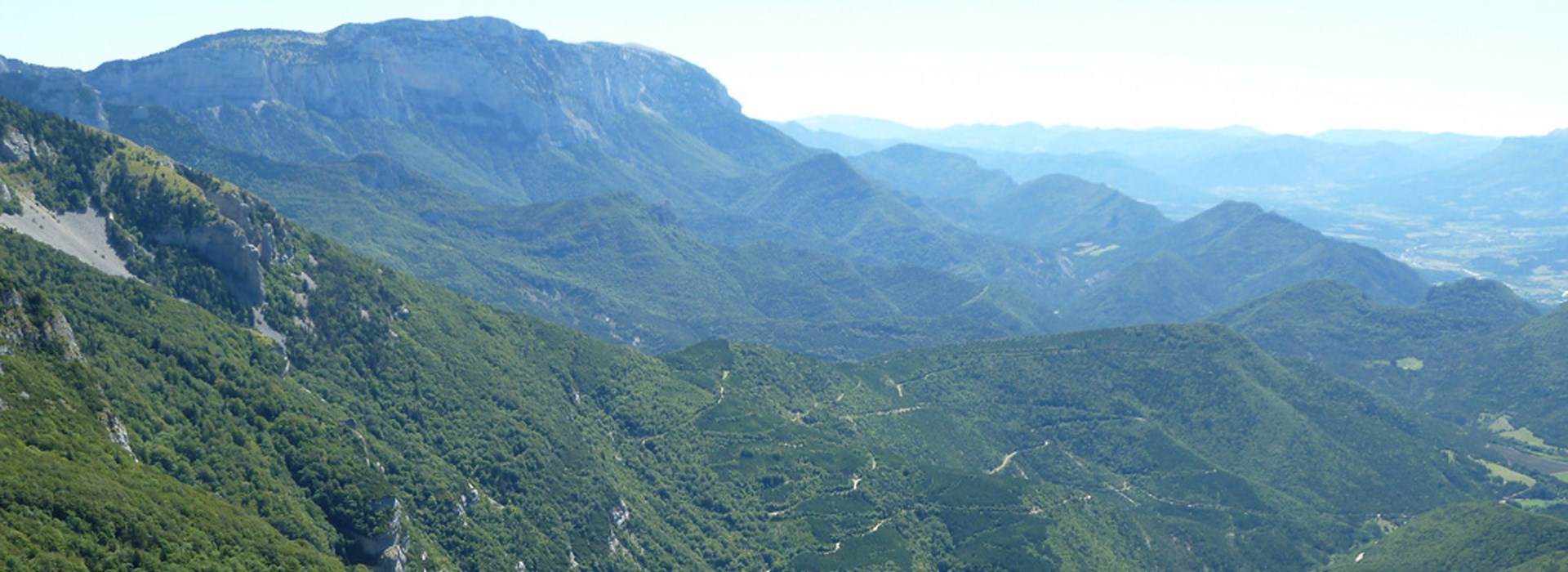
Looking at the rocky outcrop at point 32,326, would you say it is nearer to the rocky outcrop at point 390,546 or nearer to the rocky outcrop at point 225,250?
the rocky outcrop at point 390,546

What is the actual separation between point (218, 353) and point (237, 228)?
29776 millimetres

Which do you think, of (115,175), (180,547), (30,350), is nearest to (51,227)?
(115,175)

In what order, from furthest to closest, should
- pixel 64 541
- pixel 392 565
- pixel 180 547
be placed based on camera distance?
pixel 392 565 → pixel 180 547 → pixel 64 541

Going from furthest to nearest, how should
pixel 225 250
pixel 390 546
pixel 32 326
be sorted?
1. pixel 225 250
2. pixel 390 546
3. pixel 32 326

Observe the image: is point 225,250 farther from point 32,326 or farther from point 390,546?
point 390,546

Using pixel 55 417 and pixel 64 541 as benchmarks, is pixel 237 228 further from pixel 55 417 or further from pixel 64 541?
pixel 64 541

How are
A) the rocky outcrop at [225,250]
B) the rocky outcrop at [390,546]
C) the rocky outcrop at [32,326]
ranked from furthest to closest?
the rocky outcrop at [225,250], the rocky outcrop at [390,546], the rocky outcrop at [32,326]

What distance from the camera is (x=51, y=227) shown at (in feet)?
549

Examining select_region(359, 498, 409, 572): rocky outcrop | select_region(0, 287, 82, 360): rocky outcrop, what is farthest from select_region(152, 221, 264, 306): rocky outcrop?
select_region(359, 498, 409, 572): rocky outcrop

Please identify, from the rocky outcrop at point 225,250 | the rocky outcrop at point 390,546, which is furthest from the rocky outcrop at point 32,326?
the rocky outcrop at point 225,250

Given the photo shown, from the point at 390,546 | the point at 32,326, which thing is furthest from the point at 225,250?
the point at 390,546

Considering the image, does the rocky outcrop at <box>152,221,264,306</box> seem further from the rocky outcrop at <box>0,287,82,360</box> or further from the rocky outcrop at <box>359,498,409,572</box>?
the rocky outcrop at <box>359,498,409,572</box>

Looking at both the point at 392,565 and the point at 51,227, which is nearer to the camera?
the point at 392,565

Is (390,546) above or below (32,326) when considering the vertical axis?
below
